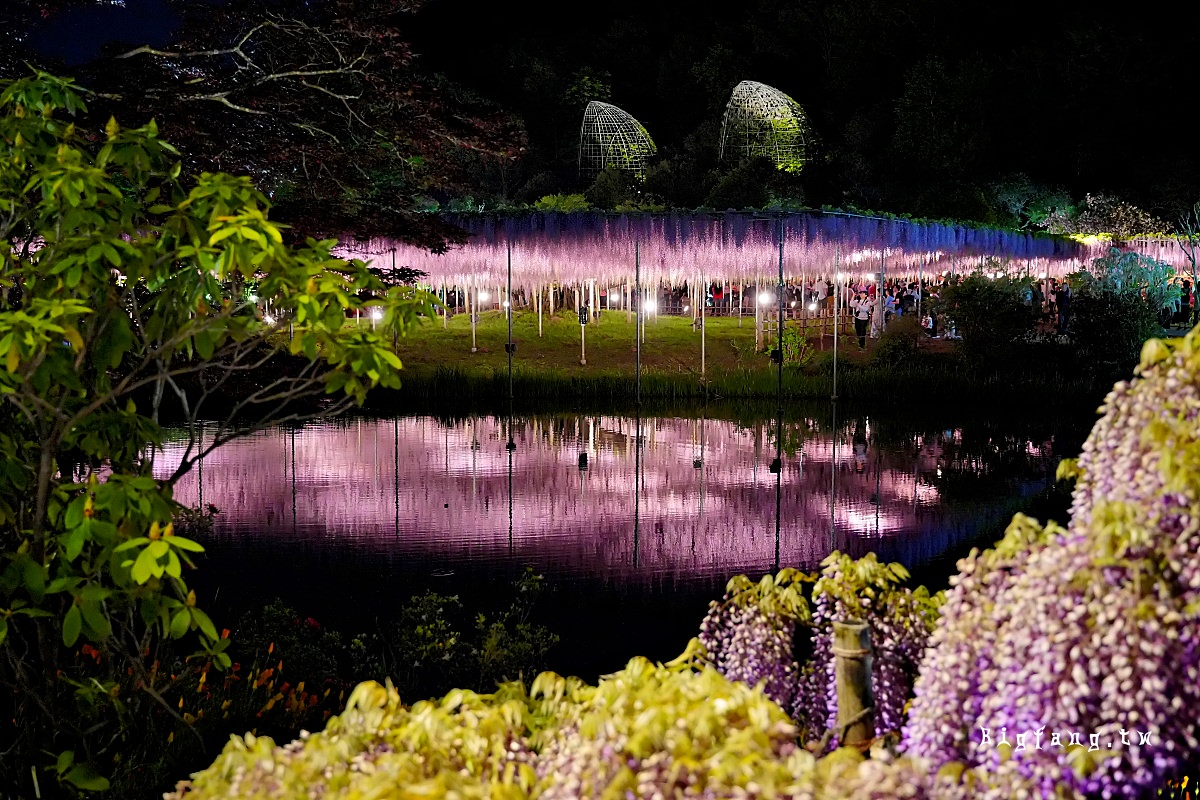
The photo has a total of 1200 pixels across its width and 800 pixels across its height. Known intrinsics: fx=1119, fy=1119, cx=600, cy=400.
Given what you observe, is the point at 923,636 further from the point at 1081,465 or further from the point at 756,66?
the point at 756,66

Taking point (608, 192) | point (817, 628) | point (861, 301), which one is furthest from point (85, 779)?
point (608, 192)

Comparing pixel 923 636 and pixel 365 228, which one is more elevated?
pixel 365 228

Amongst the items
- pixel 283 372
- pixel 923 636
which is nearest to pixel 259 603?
pixel 283 372

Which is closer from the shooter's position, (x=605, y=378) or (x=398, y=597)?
(x=398, y=597)

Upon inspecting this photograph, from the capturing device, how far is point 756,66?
4047cm

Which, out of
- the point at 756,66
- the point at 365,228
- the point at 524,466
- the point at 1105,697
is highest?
the point at 756,66

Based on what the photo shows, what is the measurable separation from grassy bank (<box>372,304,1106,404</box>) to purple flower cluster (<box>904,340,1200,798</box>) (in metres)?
13.5

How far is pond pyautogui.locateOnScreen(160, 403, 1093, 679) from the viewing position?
542 cm

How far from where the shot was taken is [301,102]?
206 inches

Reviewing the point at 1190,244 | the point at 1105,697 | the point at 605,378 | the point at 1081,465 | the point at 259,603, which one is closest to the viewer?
the point at 1105,697

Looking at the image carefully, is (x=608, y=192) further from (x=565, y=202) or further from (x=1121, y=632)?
(x=1121, y=632)

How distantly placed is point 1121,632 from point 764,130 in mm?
32146

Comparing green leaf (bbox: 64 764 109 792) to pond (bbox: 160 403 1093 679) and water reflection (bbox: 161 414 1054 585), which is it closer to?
pond (bbox: 160 403 1093 679)

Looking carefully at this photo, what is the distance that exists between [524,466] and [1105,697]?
329 inches
